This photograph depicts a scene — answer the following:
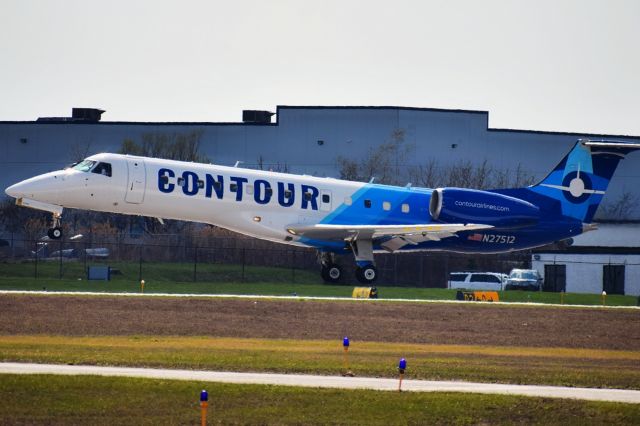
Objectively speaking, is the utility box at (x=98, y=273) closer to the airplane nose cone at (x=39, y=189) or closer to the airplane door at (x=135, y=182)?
the airplane door at (x=135, y=182)

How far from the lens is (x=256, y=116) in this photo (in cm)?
8581

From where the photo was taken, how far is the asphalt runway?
965 inches

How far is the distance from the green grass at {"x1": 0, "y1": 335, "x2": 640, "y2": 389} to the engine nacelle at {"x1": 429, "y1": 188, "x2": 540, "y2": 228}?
1419 centimetres

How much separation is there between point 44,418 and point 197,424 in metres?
2.62

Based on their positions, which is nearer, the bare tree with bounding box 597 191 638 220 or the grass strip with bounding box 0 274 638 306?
the grass strip with bounding box 0 274 638 306

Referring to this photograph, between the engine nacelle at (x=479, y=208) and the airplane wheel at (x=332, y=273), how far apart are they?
448 cm

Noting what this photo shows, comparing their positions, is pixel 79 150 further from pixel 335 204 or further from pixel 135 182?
pixel 135 182

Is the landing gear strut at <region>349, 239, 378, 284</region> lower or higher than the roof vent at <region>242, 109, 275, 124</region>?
lower

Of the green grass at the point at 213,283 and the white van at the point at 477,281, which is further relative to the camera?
the white van at the point at 477,281

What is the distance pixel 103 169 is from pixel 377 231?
11070mm

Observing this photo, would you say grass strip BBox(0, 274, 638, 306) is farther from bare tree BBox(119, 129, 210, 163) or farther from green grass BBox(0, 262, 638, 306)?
bare tree BBox(119, 129, 210, 163)

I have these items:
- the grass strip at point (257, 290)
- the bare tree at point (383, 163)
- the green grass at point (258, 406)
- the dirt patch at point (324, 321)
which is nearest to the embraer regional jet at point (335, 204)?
the grass strip at point (257, 290)

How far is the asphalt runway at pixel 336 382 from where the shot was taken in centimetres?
2450

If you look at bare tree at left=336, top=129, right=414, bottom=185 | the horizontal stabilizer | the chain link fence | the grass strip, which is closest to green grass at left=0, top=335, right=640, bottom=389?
the horizontal stabilizer
